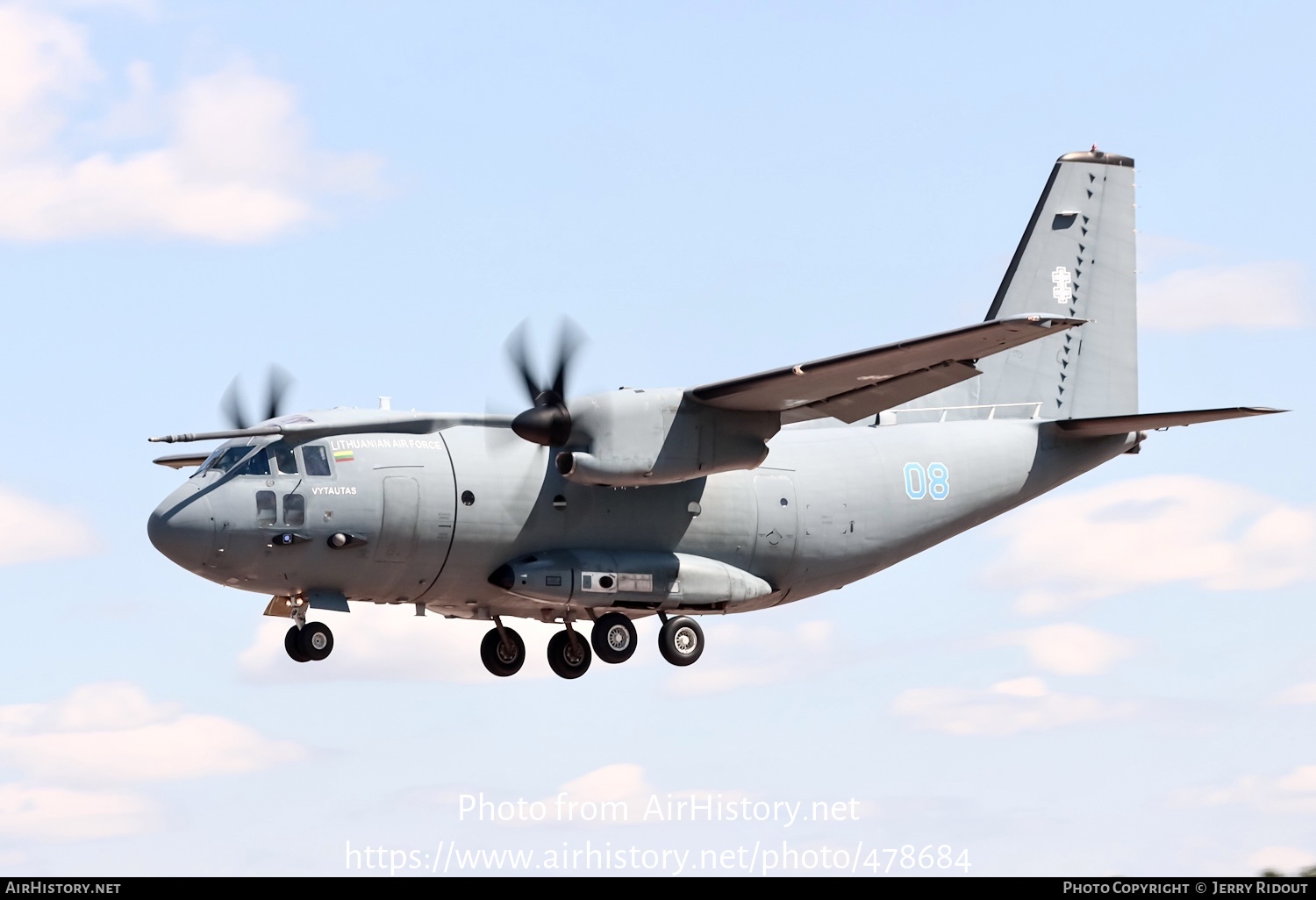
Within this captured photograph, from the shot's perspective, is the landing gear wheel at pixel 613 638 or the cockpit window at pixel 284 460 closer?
the cockpit window at pixel 284 460

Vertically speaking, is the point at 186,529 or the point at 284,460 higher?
the point at 284,460

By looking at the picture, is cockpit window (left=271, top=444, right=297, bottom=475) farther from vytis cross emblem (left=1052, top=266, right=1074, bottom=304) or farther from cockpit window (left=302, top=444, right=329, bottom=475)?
vytis cross emblem (left=1052, top=266, right=1074, bottom=304)

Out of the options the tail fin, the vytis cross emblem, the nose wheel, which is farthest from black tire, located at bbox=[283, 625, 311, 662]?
the vytis cross emblem

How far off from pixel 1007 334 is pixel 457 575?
7.78 metres

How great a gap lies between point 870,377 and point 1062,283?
786 cm

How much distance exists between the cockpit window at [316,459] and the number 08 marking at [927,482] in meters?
8.90

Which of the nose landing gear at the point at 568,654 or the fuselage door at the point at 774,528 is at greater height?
the fuselage door at the point at 774,528

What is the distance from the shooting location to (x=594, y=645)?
2477cm

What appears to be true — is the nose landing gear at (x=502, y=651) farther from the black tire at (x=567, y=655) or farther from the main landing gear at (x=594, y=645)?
the black tire at (x=567, y=655)

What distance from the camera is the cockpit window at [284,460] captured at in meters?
23.1

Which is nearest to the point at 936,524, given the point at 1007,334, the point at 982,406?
the point at 982,406

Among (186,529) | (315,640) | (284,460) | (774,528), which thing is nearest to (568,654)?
(774,528)

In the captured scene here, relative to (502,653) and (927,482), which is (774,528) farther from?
(502,653)

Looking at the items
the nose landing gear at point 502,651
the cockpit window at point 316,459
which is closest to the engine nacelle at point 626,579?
the nose landing gear at point 502,651
